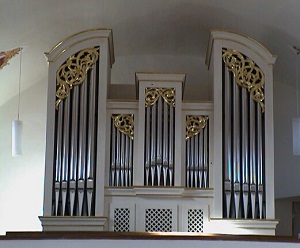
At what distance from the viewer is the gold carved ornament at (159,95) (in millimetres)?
10023

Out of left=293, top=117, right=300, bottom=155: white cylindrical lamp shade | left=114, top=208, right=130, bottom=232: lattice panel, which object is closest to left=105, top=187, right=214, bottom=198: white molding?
left=114, top=208, right=130, bottom=232: lattice panel

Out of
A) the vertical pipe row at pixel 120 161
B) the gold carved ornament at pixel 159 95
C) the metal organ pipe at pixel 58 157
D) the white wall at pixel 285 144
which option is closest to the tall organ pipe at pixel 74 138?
the metal organ pipe at pixel 58 157

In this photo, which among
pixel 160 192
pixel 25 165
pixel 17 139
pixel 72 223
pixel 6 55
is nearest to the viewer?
pixel 72 223

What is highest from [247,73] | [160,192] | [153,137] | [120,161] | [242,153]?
[247,73]

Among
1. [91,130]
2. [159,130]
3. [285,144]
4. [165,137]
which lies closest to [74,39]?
[91,130]

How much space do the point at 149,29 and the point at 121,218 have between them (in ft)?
10.9

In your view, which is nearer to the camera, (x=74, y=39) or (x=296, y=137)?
(x=296, y=137)

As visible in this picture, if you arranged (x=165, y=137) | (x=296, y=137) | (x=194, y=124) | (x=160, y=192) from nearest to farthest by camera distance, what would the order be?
(x=296, y=137) < (x=160, y=192) < (x=165, y=137) < (x=194, y=124)

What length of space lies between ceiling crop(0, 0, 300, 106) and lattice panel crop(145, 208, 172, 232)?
9.48 ft

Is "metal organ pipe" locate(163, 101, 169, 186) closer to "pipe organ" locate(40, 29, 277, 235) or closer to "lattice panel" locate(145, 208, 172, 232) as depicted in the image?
"pipe organ" locate(40, 29, 277, 235)

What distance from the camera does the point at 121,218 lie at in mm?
9836

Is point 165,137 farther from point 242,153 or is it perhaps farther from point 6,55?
point 6,55

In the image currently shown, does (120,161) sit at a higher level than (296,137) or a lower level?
lower

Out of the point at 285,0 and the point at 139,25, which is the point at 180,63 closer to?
the point at 139,25
